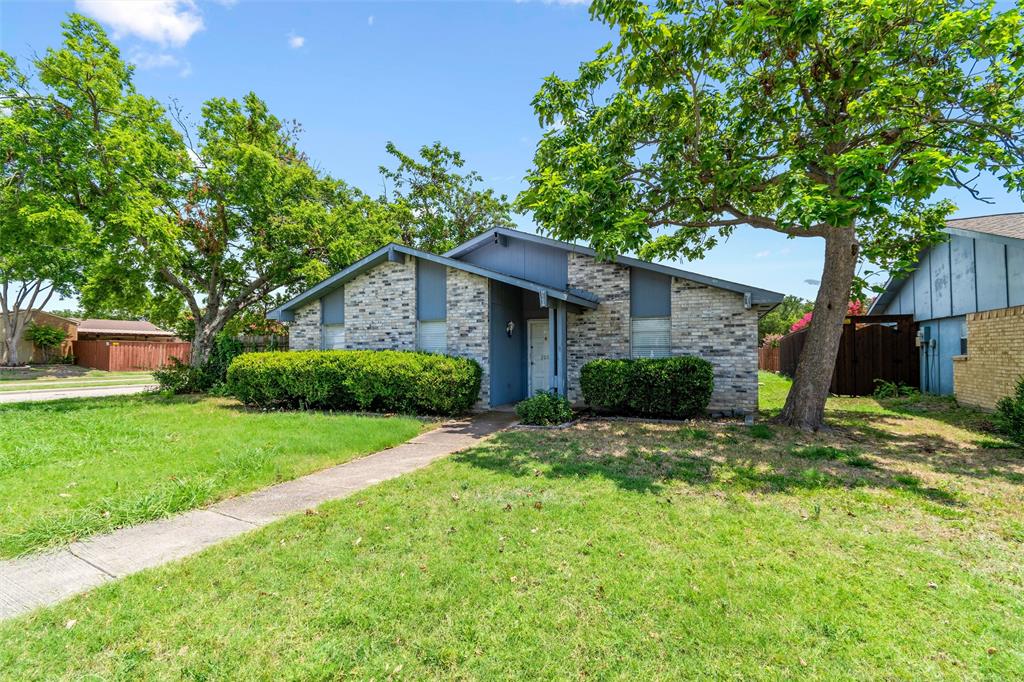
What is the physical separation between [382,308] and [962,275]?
15755 millimetres

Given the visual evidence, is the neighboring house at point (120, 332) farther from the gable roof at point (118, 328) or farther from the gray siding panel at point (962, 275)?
the gray siding panel at point (962, 275)

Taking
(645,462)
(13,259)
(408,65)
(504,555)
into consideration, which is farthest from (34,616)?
(13,259)

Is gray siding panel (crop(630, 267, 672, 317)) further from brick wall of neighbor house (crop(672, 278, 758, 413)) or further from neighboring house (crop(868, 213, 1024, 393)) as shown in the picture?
neighboring house (crop(868, 213, 1024, 393))

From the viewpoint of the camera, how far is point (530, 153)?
10.8 metres

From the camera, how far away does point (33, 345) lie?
105ft

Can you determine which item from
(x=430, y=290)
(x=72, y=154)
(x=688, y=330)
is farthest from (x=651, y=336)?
(x=72, y=154)

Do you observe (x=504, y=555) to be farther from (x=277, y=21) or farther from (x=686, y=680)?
(x=277, y=21)

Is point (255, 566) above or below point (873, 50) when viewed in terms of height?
below

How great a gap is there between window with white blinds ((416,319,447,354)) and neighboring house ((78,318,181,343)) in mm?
30678

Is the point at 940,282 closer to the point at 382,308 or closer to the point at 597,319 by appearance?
the point at 597,319

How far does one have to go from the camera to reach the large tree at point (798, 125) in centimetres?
661

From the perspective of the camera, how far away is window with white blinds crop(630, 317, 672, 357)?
38.1 feet

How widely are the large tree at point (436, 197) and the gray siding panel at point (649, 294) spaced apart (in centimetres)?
1489

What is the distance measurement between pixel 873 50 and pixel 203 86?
1763 cm
